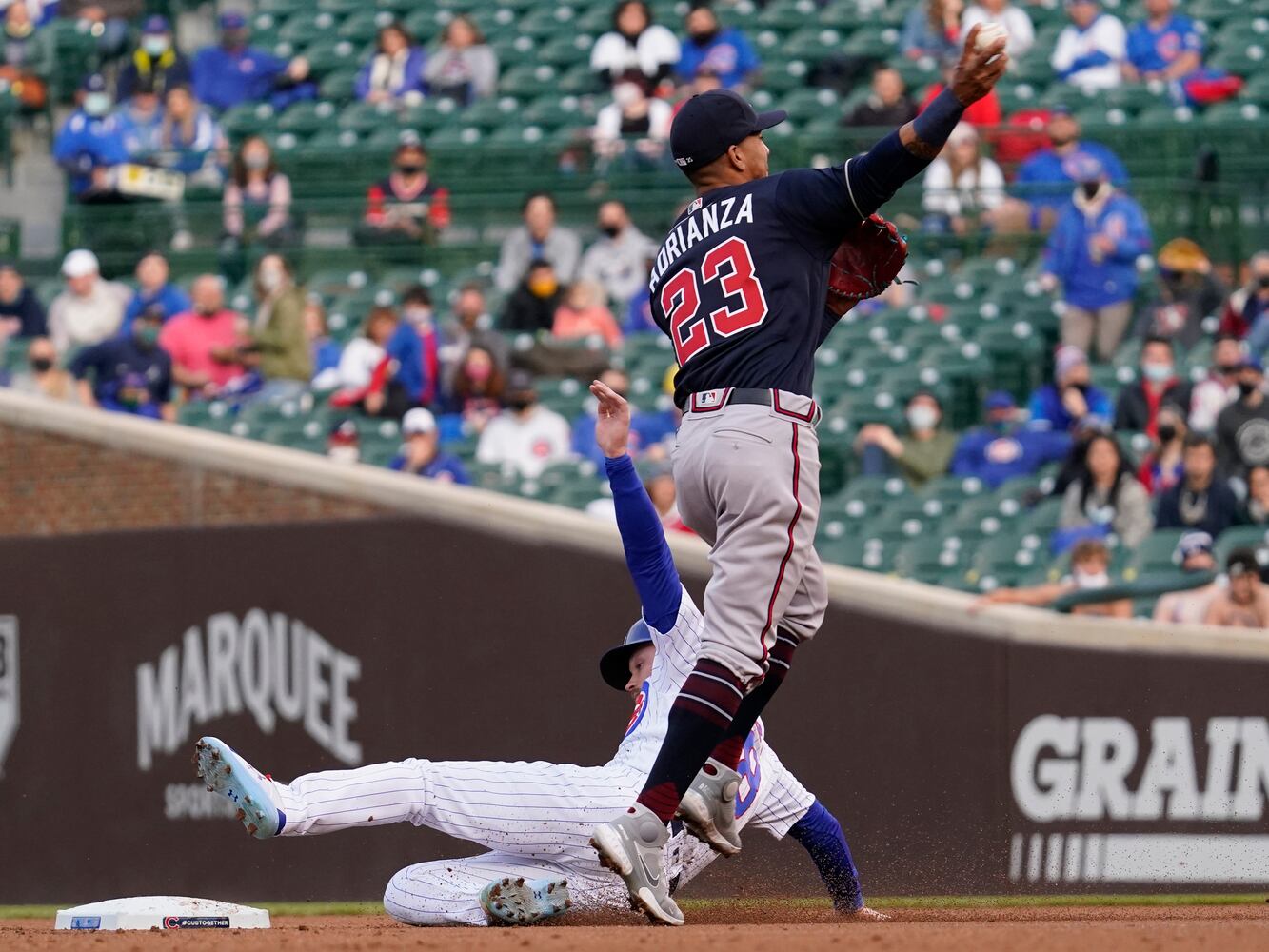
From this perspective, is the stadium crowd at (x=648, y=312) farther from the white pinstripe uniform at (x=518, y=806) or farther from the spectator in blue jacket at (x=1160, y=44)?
the white pinstripe uniform at (x=518, y=806)

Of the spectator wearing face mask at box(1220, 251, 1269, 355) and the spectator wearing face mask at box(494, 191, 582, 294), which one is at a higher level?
Answer: the spectator wearing face mask at box(494, 191, 582, 294)

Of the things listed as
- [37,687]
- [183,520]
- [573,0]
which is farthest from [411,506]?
[573,0]

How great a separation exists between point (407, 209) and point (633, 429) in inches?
107

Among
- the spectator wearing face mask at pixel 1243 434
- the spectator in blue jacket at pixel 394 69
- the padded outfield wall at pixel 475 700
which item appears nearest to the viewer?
the padded outfield wall at pixel 475 700

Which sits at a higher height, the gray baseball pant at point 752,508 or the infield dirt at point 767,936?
the gray baseball pant at point 752,508

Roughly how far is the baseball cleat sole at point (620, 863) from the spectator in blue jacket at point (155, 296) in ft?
25.2

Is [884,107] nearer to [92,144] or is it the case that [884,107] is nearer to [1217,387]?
[1217,387]

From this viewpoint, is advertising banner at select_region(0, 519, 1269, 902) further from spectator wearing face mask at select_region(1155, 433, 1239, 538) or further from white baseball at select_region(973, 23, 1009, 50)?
white baseball at select_region(973, 23, 1009, 50)

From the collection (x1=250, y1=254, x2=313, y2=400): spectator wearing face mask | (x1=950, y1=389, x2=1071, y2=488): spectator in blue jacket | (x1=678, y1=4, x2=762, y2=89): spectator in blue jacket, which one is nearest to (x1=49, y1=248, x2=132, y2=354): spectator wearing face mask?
(x1=250, y1=254, x2=313, y2=400): spectator wearing face mask

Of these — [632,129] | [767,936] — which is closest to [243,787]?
[767,936]

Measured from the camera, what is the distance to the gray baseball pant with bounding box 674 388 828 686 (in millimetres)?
4918

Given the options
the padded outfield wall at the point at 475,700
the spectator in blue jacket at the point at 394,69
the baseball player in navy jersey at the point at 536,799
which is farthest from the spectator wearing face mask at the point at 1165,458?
the spectator in blue jacket at the point at 394,69

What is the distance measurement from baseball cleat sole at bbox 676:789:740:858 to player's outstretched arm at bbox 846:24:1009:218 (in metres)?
1.49

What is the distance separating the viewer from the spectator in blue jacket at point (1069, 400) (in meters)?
9.96
